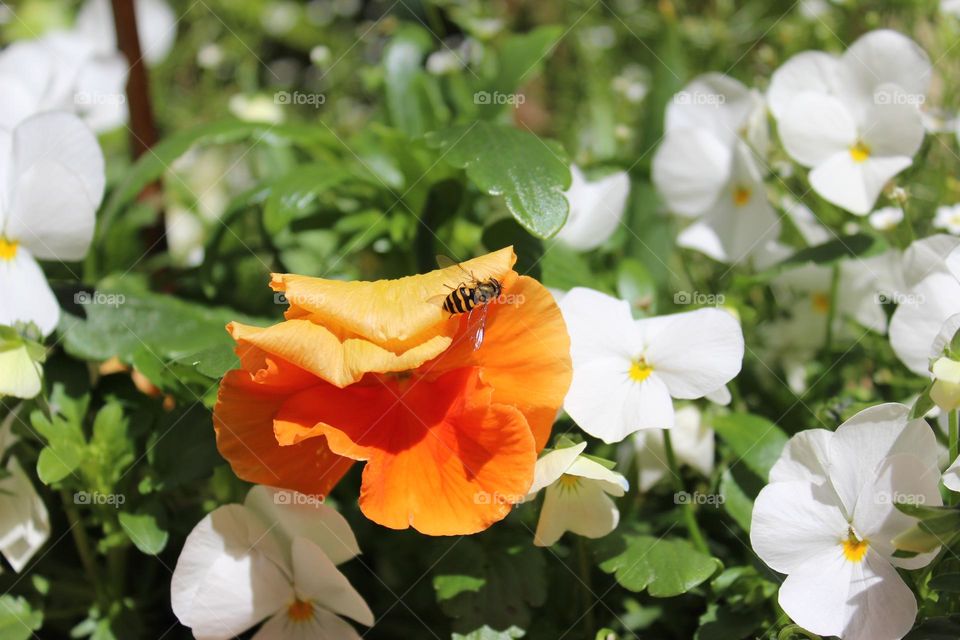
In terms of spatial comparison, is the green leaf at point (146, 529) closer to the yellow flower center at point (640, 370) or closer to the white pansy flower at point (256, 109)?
the yellow flower center at point (640, 370)

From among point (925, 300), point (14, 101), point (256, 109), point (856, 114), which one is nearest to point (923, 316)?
point (925, 300)

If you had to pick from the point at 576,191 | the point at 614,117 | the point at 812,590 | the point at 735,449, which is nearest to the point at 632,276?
the point at 576,191

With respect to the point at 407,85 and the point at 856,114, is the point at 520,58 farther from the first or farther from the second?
the point at 856,114

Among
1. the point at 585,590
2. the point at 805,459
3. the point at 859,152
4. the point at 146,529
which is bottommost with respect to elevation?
the point at 585,590

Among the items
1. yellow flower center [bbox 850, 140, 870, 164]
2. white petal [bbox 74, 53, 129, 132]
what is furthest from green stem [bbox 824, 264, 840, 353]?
white petal [bbox 74, 53, 129, 132]

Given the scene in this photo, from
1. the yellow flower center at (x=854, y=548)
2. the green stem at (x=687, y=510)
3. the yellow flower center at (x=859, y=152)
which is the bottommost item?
the green stem at (x=687, y=510)

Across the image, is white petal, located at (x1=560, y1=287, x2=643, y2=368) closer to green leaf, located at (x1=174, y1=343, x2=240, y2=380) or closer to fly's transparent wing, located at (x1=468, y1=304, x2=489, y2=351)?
fly's transparent wing, located at (x1=468, y1=304, x2=489, y2=351)

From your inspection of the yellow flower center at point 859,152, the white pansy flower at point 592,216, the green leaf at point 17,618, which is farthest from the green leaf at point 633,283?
the green leaf at point 17,618
